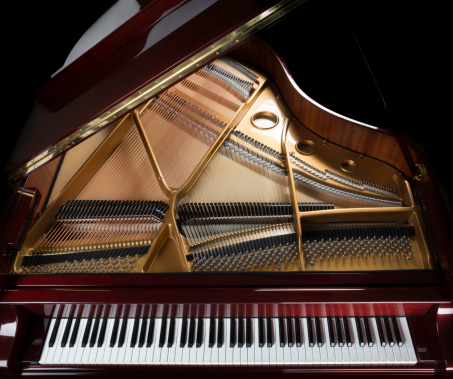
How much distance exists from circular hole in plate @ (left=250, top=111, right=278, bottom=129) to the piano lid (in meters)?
1.17

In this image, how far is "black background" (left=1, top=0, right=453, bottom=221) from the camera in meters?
3.16

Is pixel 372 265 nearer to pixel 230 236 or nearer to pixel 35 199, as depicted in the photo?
pixel 230 236

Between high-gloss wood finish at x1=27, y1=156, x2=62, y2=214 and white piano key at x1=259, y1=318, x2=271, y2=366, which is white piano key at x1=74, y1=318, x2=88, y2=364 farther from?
white piano key at x1=259, y1=318, x2=271, y2=366

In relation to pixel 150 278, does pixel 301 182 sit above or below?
above

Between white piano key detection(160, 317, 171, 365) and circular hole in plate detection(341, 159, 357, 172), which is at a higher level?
circular hole in plate detection(341, 159, 357, 172)

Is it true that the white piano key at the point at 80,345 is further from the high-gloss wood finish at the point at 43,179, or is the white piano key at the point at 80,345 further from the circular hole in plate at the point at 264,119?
the circular hole in plate at the point at 264,119

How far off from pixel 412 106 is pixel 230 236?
1815mm

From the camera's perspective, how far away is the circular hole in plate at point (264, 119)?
3.34 meters

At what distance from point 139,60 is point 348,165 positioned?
167 cm

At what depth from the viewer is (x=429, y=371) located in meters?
2.21

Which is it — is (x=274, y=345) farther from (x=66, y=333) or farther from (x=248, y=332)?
(x=66, y=333)

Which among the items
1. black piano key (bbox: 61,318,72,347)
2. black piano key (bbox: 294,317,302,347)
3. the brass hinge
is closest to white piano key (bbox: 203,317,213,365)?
black piano key (bbox: 294,317,302,347)

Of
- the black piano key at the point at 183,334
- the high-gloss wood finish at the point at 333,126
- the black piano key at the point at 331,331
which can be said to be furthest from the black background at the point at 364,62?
the black piano key at the point at 183,334

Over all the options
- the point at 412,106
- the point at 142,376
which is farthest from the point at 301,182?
the point at 142,376
